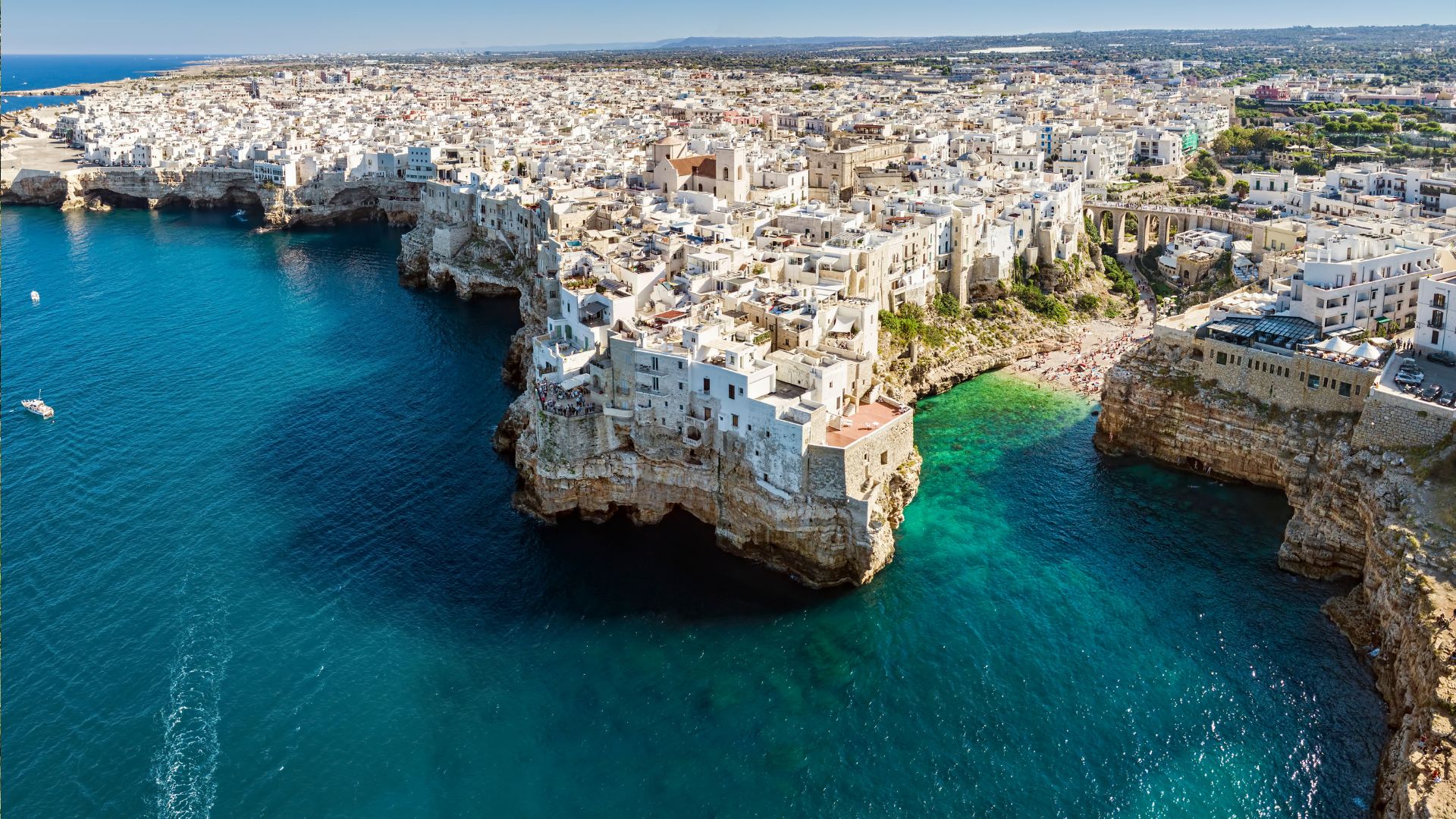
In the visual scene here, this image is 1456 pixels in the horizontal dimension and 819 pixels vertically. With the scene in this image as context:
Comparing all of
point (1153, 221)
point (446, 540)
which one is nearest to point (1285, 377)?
point (446, 540)

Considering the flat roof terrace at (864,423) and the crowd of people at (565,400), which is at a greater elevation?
the crowd of people at (565,400)

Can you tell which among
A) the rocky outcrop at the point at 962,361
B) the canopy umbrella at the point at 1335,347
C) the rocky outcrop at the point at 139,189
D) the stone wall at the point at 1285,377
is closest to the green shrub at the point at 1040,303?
the rocky outcrop at the point at 962,361

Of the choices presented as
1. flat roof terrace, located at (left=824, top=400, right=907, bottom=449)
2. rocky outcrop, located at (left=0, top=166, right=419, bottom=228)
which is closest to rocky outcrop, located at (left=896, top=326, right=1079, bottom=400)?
flat roof terrace, located at (left=824, top=400, right=907, bottom=449)

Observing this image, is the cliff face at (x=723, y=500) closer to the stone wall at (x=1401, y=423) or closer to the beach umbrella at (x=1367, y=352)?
the stone wall at (x=1401, y=423)

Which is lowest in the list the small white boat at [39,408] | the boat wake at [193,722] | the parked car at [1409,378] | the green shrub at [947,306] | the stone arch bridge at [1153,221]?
the boat wake at [193,722]

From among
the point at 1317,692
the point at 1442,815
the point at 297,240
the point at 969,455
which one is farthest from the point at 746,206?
the point at 297,240

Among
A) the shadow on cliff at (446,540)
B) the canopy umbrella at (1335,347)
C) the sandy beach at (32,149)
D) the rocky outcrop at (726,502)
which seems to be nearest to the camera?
the shadow on cliff at (446,540)

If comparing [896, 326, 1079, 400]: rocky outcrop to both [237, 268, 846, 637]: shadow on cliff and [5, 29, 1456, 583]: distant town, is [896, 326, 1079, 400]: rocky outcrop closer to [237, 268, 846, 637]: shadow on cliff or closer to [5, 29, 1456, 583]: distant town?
[5, 29, 1456, 583]: distant town

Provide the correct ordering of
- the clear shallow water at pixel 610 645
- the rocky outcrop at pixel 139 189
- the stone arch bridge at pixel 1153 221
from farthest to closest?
the rocky outcrop at pixel 139 189, the stone arch bridge at pixel 1153 221, the clear shallow water at pixel 610 645
